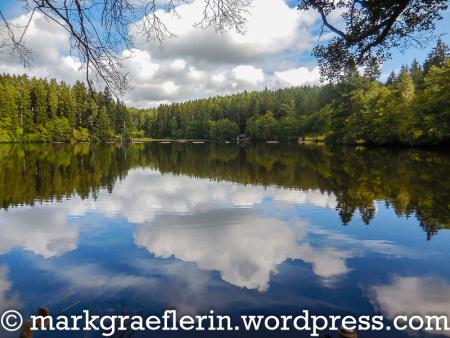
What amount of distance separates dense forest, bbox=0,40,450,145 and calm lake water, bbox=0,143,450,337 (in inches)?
163

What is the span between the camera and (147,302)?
7.52 meters

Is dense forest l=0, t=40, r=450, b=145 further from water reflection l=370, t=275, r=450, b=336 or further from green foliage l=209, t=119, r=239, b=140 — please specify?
water reflection l=370, t=275, r=450, b=336

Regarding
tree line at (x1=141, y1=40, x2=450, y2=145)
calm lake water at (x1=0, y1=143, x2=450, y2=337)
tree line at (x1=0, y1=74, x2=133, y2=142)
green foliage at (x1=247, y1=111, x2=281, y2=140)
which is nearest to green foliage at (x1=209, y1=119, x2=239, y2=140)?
tree line at (x1=141, y1=40, x2=450, y2=145)

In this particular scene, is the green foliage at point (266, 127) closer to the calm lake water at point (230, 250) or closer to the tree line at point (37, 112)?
the tree line at point (37, 112)

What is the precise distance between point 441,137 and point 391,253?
146 feet

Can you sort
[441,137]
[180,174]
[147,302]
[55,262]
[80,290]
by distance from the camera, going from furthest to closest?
[441,137] → [180,174] → [55,262] → [80,290] → [147,302]

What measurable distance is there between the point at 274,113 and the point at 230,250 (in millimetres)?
134891

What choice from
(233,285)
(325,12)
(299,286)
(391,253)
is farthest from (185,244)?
(325,12)

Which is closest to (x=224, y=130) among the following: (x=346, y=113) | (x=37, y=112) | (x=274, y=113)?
(x=274, y=113)

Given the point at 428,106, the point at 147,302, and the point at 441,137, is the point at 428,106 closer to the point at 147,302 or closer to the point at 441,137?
the point at 441,137

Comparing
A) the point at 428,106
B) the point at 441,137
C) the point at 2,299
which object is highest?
the point at 428,106

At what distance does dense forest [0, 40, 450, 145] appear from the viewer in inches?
1754

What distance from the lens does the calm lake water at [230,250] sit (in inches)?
300

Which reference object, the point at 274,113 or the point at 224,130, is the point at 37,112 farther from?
the point at 274,113
